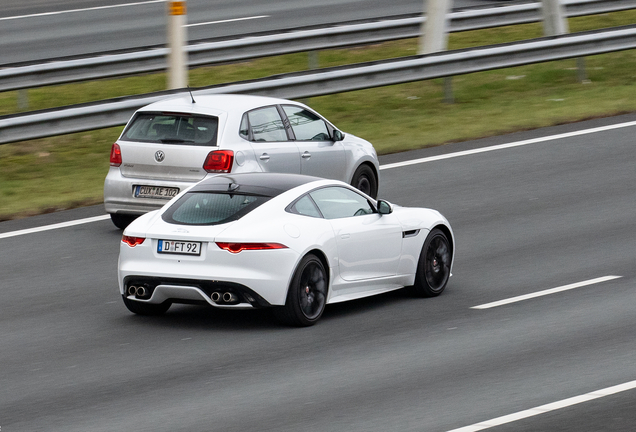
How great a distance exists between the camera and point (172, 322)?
10594mm

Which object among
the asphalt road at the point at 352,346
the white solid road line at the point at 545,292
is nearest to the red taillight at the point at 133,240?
the asphalt road at the point at 352,346

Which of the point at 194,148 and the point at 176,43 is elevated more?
the point at 176,43

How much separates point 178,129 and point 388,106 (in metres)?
8.50

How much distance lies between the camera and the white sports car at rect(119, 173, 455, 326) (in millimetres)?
9945

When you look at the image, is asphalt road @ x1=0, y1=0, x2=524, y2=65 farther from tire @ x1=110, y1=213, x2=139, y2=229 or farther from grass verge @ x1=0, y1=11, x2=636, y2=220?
tire @ x1=110, y1=213, x2=139, y2=229

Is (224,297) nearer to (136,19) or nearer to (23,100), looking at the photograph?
(23,100)

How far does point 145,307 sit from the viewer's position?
10.7m

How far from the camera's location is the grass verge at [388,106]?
16906 millimetres

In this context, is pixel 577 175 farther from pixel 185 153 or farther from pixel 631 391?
pixel 631 391

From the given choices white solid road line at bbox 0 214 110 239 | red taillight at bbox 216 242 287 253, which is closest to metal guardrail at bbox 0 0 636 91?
white solid road line at bbox 0 214 110 239

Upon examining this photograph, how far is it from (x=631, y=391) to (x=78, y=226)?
7.97 meters

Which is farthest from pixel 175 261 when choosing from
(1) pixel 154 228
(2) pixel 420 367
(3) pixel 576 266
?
(3) pixel 576 266

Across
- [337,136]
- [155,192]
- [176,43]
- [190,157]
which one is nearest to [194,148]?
[190,157]

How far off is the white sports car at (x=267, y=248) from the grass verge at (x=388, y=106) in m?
5.18
